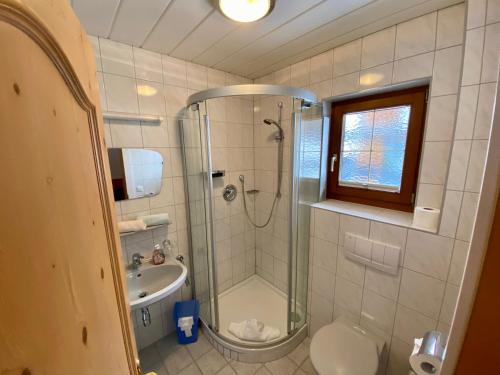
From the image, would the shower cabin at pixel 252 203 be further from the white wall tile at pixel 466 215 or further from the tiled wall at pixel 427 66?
the white wall tile at pixel 466 215

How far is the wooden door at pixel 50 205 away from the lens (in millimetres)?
238

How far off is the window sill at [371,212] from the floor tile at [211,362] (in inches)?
57.9

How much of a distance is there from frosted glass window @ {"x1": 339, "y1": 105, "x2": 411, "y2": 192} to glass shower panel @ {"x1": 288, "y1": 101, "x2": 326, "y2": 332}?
0.72 feet

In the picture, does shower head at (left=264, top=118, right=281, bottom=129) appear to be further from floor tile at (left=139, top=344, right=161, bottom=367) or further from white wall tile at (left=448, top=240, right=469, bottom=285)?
floor tile at (left=139, top=344, right=161, bottom=367)

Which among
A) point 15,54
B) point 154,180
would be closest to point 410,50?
point 15,54

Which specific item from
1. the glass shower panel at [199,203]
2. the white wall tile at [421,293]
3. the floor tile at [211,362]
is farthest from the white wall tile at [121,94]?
the white wall tile at [421,293]

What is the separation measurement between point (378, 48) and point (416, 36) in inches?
7.7

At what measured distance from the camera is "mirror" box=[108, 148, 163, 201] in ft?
4.87

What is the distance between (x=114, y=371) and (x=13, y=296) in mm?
455

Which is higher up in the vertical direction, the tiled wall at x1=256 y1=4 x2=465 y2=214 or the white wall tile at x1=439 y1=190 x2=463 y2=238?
the tiled wall at x1=256 y1=4 x2=465 y2=214

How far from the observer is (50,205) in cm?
32

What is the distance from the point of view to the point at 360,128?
1.63 metres

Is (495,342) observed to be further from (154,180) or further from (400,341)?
(154,180)

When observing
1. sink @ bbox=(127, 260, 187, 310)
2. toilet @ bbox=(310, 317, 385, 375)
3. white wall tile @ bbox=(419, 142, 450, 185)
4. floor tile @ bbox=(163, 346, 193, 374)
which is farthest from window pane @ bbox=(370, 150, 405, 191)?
floor tile @ bbox=(163, 346, 193, 374)
